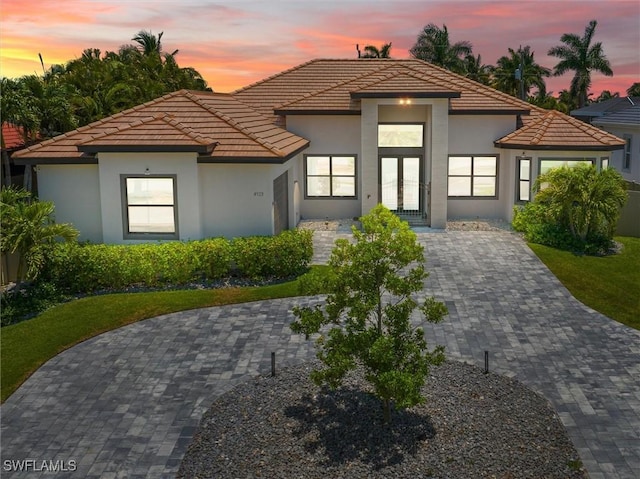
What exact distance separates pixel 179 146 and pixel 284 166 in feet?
15.5

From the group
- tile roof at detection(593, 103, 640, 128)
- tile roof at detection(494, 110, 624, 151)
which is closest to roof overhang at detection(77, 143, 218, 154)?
tile roof at detection(494, 110, 624, 151)

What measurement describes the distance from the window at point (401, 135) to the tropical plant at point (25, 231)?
12692 mm

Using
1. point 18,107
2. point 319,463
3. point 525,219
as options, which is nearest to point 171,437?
point 319,463

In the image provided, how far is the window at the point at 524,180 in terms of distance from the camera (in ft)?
87.5

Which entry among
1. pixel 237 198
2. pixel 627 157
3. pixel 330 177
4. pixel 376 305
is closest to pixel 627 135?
pixel 627 157

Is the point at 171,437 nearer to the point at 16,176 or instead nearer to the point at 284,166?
the point at 284,166

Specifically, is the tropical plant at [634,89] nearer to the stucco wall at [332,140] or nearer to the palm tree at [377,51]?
the palm tree at [377,51]

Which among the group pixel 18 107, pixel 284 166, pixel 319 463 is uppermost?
pixel 18 107

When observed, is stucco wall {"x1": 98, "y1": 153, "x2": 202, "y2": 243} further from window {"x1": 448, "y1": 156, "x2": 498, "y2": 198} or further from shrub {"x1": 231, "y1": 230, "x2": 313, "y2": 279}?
window {"x1": 448, "y1": 156, "x2": 498, "y2": 198}

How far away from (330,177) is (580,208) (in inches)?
374

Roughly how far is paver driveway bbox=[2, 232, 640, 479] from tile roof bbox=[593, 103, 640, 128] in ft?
70.3

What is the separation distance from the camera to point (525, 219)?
2522 centimetres

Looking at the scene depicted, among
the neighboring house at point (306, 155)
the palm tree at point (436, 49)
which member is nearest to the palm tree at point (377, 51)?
the palm tree at point (436, 49)

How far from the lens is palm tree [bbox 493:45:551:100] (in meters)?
69.2
